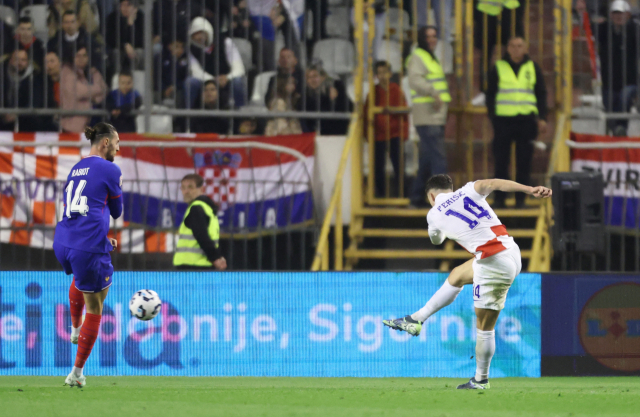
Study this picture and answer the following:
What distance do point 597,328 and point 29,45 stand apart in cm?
749

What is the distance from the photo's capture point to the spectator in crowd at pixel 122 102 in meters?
13.1

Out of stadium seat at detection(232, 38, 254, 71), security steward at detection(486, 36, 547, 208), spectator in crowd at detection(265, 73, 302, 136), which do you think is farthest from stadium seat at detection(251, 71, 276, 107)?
security steward at detection(486, 36, 547, 208)

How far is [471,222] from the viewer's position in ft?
26.9

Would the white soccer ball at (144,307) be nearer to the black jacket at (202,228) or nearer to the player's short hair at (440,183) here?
the black jacket at (202,228)

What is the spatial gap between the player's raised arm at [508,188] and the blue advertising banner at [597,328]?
7.98ft

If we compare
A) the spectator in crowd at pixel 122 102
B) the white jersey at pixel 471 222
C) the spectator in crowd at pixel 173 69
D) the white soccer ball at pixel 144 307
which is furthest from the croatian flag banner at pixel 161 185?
the white jersey at pixel 471 222

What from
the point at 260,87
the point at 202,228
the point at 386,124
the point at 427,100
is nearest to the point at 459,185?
the point at 427,100

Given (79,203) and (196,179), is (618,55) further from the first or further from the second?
(79,203)

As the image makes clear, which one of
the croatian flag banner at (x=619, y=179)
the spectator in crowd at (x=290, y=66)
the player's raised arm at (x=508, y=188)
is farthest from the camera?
the spectator in crowd at (x=290, y=66)

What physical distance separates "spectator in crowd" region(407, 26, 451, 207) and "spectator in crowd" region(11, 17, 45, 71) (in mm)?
4477

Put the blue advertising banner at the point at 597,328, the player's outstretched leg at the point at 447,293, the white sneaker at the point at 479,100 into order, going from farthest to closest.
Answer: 1. the white sneaker at the point at 479,100
2. the blue advertising banner at the point at 597,328
3. the player's outstretched leg at the point at 447,293

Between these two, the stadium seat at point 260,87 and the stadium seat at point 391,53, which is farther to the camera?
the stadium seat at point 391,53

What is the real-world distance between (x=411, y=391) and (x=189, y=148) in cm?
570

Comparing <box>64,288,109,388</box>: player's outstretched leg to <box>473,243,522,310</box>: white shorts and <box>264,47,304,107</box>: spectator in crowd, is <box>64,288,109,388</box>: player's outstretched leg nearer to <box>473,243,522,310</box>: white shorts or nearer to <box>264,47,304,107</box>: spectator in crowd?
<box>473,243,522,310</box>: white shorts
